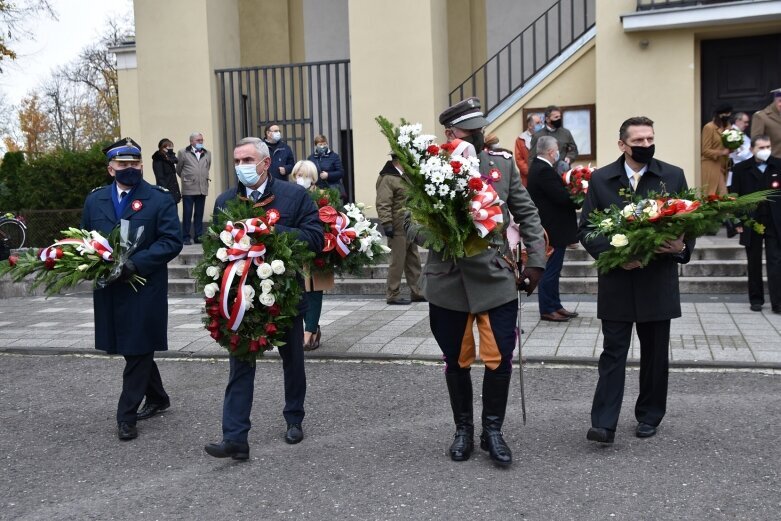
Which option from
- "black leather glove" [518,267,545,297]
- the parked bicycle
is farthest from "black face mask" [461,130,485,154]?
the parked bicycle

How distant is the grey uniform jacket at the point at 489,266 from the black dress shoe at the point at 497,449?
750 millimetres

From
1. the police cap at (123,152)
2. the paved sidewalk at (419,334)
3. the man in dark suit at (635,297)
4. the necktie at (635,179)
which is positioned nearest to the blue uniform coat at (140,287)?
the police cap at (123,152)

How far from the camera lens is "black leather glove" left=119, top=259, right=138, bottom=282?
19.4 feet

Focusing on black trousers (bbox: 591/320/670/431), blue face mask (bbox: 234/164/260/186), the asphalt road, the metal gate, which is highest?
the metal gate

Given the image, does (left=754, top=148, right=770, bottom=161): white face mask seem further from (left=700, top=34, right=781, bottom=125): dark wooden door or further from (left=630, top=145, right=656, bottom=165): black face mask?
(left=700, top=34, right=781, bottom=125): dark wooden door

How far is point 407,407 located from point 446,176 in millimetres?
2360

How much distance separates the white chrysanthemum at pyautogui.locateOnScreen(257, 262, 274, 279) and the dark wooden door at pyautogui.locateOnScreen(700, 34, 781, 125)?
11266mm

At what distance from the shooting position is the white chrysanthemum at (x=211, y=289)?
534 cm

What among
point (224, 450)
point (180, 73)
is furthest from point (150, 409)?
point (180, 73)

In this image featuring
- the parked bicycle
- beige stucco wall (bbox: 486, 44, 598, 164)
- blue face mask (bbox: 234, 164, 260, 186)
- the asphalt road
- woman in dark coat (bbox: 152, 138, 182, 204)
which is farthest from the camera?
the parked bicycle

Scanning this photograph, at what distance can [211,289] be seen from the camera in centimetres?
536

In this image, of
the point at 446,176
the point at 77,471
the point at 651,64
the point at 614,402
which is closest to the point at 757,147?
the point at 651,64

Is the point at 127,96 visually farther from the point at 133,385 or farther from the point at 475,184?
the point at 475,184

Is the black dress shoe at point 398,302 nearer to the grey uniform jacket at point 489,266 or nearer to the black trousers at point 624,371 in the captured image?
the black trousers at point 624,371
